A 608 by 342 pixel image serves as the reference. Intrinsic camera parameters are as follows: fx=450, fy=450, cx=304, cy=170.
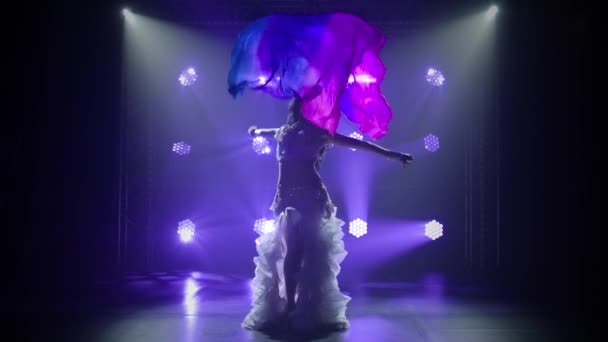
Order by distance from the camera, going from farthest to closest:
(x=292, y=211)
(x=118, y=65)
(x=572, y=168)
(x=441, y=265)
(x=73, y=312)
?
1. (x=441, y=265)
2. (x=118, y=65)
3. (x=572, y=168)
4. (x=73, y=312)
5. (x=292, y=211)

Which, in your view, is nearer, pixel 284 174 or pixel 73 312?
pixel 284 174

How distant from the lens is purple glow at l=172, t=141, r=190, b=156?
667cm

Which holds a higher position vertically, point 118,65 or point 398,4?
point 398,4

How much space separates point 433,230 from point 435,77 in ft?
7.28

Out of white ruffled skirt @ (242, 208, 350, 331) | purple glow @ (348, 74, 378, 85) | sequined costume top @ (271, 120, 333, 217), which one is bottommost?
white ruffled skirt @ (242, 208, 350, 331)

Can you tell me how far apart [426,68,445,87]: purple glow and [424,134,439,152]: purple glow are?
767 mm

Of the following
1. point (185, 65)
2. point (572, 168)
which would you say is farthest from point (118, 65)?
point (572, 168)

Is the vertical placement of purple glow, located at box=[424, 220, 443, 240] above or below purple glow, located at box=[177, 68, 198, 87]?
below

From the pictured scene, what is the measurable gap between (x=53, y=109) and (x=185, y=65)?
72.8 inches

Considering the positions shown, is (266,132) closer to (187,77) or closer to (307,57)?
(307,57)

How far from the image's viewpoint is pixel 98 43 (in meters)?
5.88

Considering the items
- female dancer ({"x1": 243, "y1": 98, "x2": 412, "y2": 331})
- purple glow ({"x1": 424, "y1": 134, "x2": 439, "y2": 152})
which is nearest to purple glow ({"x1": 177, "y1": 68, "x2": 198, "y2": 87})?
purple glow ({"x1": 424, "y1": 134, "x2": 439, "y2": 152})

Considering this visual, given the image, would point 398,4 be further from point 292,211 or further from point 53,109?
point 53,109

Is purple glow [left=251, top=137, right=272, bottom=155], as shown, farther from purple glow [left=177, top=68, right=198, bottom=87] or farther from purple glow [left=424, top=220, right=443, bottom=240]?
purple glow [left=424, top=220, right=443, bottom=240]
